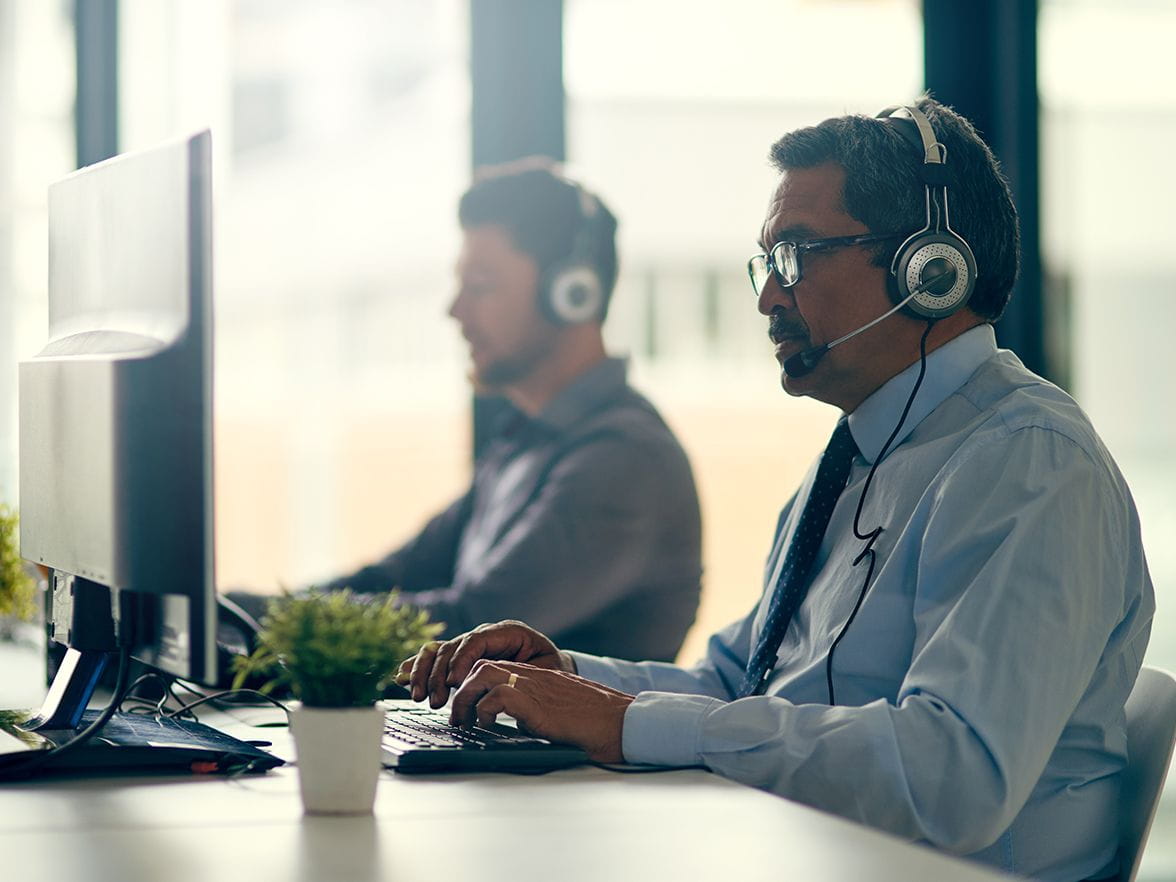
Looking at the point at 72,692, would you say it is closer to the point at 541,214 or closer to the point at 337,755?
the point at 337,755

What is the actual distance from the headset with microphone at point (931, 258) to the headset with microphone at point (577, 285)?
49.1 inches

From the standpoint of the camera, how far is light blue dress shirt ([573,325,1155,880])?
1.35 meters

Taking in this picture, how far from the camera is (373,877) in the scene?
37.9 inches

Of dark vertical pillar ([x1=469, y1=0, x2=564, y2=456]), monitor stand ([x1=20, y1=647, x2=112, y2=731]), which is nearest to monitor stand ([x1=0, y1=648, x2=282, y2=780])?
monitor stand ([x1=20, y1=647, x2=112, y2=731])

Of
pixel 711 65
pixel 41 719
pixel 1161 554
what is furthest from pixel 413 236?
pixel 41 719

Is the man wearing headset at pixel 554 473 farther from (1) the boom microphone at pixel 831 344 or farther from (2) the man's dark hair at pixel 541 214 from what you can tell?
(1) the boom microphone at pixel 831 344

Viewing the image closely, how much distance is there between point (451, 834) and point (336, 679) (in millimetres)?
148

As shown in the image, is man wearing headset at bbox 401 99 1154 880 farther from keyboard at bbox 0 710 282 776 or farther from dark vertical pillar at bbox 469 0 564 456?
dark vertical pillar at bbox 469 0 564 456

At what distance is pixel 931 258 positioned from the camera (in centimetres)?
170

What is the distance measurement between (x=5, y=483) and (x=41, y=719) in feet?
7.45

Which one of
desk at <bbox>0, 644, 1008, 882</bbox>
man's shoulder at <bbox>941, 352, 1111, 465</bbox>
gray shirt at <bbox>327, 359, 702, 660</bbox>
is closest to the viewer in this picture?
desk at <bbox>0, 644, 1008, 882</bbox>

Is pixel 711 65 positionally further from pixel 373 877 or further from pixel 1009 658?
pixel 373 877

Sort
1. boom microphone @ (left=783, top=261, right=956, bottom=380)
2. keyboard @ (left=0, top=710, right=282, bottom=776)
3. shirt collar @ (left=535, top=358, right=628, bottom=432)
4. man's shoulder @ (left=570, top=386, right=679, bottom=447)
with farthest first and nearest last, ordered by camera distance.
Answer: shirt collar @ (left=535, top=358, right=628, bottom=432), man's shoulder @ (left=570, top=386, right=679, bottom=447), boom microphone @ (left=783, top=261, right=956, bottom=380), keyboard @ (left=0, top=710, right=282, bottom=776)

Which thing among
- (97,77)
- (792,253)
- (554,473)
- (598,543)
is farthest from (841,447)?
(97,77)
